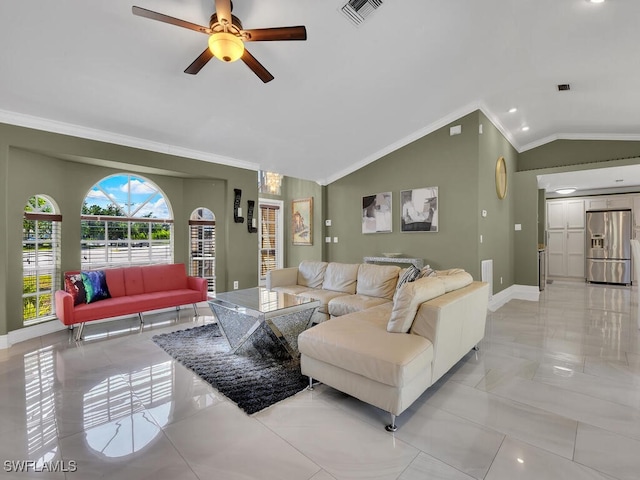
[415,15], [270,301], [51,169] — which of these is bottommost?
[270,301]

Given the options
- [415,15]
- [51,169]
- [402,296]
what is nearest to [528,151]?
[415,15]

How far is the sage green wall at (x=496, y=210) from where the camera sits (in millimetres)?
4915

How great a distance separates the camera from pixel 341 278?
4.42 m

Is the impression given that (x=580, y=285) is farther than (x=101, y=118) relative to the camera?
Yes

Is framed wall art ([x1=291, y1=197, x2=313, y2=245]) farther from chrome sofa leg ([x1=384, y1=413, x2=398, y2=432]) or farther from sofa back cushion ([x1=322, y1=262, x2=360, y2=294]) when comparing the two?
chrome sofa leg ([x1=384, y1=413, x2=398, y2=432])

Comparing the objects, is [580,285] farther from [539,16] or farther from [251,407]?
[251,407]

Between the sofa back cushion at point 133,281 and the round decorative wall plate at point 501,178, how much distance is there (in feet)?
20.2

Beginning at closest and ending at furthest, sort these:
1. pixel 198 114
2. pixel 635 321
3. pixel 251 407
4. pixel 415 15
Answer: pixel 251 407, pixel 415 15, pixel 198 114, pixel 635 321

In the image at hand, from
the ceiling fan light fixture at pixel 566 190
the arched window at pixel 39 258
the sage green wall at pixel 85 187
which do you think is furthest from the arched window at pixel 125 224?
the ceiling fan light fixture at pixel 566 190

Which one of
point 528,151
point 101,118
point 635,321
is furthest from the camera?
point 528,151

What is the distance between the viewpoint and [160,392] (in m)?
2.41

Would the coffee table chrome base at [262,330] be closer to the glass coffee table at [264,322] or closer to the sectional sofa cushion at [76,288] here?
the glass coffee table at [264,322]

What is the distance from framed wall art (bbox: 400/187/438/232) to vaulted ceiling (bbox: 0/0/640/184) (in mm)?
1133

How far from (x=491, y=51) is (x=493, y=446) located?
390 centimetres
